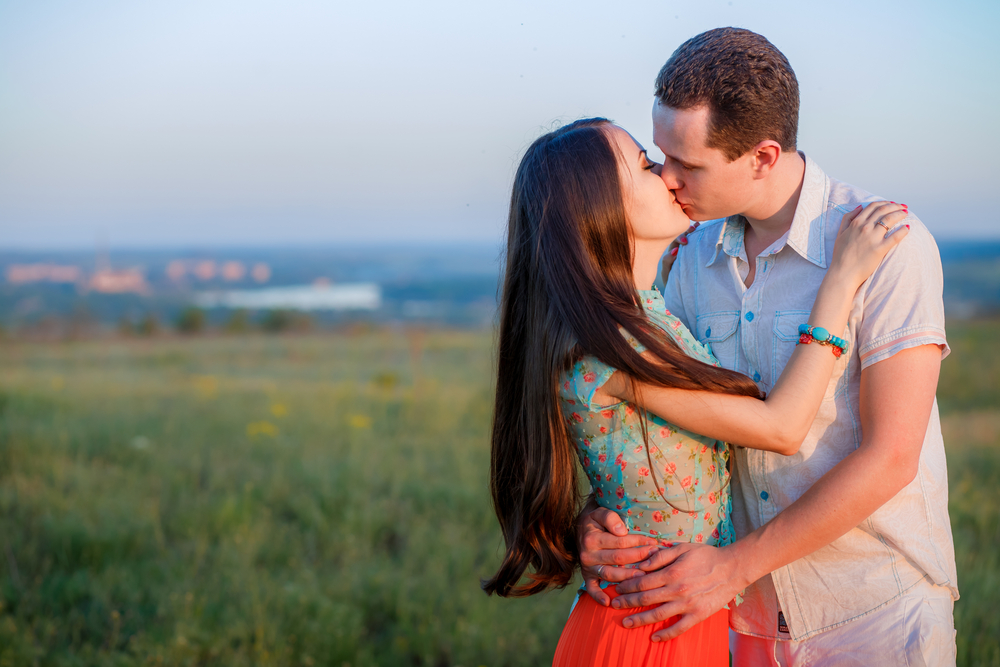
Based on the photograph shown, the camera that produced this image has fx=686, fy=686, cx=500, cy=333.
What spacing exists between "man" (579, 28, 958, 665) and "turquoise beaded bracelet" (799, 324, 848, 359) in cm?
6

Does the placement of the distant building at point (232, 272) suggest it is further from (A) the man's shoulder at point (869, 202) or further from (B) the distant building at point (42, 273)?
(A) the man's shoulder at point (869, 202)

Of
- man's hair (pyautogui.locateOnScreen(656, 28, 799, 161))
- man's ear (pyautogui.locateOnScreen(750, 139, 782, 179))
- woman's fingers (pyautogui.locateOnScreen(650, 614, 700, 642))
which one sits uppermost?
man's hair (pyautogui.locateOnScreen(656, 28, 799, 161))

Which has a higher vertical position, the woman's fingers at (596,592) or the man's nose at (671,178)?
the man's nose at (671,178)

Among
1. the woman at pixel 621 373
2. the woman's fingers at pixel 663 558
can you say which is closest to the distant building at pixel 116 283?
the woman at pixel 621 373

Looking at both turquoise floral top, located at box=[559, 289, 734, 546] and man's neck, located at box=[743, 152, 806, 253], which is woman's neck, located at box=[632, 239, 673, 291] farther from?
man's neck, located at box=[743, 152, 806, 253]

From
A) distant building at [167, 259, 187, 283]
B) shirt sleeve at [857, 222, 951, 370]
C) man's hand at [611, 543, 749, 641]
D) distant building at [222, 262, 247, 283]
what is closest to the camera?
shirt sleeve at [857, 222, 951, 370]

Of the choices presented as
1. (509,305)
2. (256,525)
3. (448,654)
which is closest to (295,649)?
(448,654)

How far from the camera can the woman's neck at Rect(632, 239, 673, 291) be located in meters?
2.07

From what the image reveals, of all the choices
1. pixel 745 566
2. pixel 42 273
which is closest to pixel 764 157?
pixel 745 566

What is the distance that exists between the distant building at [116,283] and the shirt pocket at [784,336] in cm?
4547

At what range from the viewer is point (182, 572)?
4.25m

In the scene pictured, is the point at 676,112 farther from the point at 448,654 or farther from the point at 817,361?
the point at 448,654

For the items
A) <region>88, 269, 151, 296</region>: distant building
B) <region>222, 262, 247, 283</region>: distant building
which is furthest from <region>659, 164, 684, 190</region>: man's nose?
<region>222, 262, 247, 283</region>: distant building

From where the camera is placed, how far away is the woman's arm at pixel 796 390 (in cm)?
176
